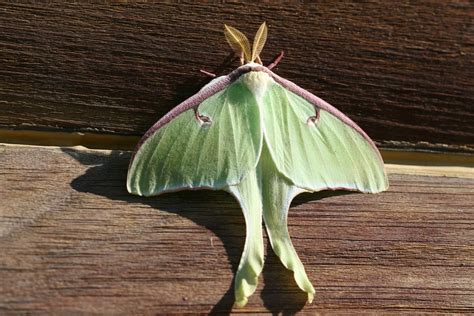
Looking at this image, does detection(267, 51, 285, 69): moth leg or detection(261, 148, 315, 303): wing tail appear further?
detection(267, 51, 285, 69): moth leg

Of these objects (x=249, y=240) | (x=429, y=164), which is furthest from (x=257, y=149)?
A: (x=429, y=164)

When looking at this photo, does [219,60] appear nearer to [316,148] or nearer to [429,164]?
[316,148]

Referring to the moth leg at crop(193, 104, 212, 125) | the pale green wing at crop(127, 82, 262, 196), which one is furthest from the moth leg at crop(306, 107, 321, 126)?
the moth leg at crop(193, 104, 212, 125)

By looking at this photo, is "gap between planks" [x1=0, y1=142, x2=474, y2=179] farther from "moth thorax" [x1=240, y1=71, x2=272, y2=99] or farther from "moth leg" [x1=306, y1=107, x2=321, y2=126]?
"moth thorax" [x1=240, y1=71, x2=272, y2=99]

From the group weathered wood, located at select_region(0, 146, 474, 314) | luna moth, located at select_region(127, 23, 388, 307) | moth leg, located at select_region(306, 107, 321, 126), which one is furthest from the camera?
moth leg, located at select_region(306, 107, 321, 126)

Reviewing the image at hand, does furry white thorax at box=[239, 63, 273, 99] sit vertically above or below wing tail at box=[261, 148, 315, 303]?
above

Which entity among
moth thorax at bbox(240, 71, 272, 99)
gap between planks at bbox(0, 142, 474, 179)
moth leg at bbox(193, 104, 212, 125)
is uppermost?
moth thorax at bbox(240, 71, 272, 99)

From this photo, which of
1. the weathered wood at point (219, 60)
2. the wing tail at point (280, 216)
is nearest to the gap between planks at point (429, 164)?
the weathered wood at point (219, 60)
